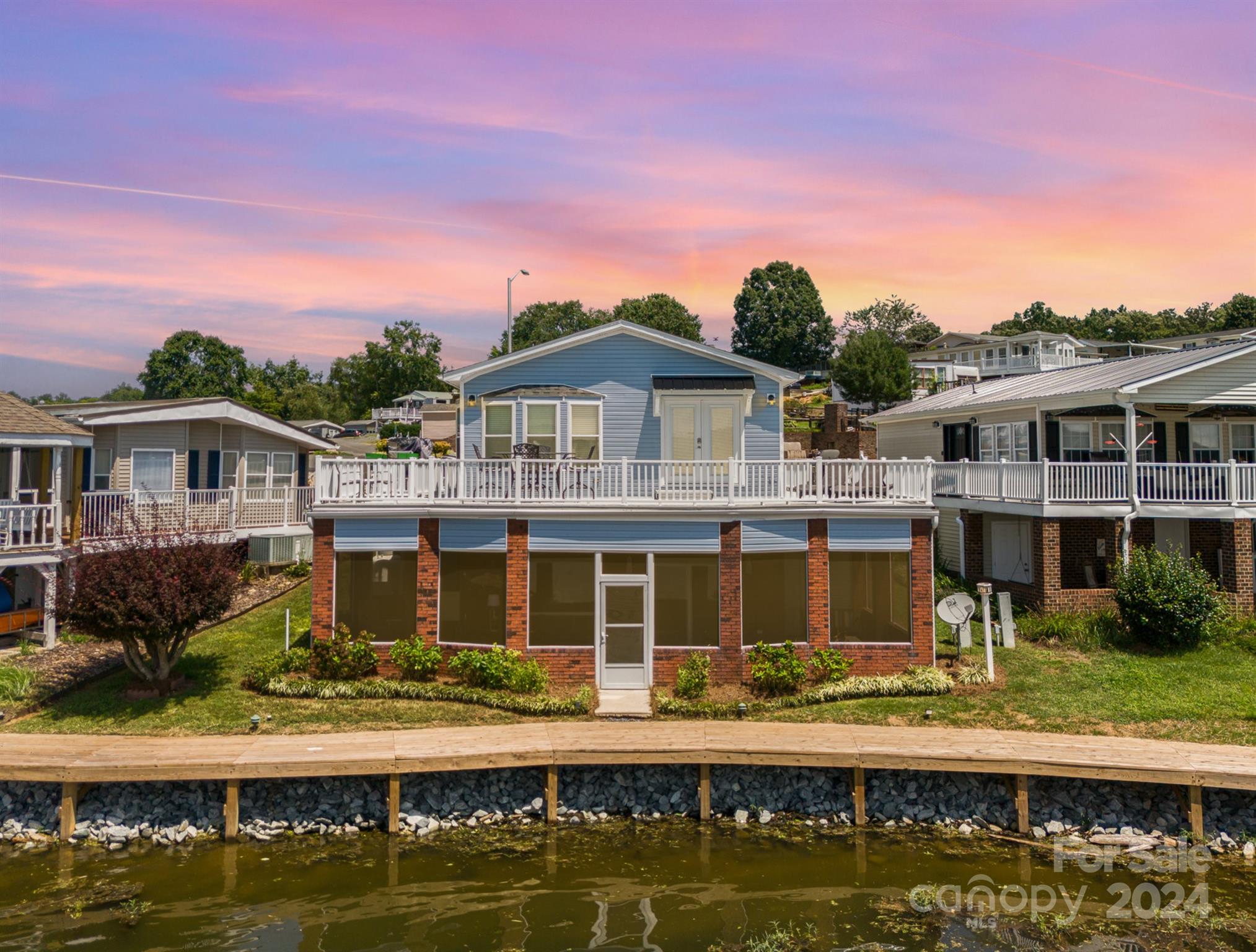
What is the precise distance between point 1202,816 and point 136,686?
18.2 meters

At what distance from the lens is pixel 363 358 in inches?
2901

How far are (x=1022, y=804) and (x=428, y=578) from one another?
36.7ft

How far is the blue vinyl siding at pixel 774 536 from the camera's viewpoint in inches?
690

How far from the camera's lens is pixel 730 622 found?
1727cm

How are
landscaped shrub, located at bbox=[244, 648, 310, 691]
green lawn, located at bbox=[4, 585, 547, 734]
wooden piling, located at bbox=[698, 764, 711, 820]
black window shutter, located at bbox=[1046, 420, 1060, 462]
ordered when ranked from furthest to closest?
black window shutter, located at bbox=[1046, 420, 1060, 462], landscaped shrub, located at bbox=[244, 648, 310, 691], green lawn, located at bbox=[4, 585, 547, 734], wooden piling, located at bbox=[698, 764, 711, 820]

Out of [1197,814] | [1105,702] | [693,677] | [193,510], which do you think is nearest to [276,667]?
[193,510]

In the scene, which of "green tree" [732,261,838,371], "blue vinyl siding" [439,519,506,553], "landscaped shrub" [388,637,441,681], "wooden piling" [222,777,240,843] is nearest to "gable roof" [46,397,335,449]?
"blue vinyl siding" [439,519,506,553]

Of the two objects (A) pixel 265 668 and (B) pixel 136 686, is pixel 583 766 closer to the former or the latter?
(A) pixel 265 668

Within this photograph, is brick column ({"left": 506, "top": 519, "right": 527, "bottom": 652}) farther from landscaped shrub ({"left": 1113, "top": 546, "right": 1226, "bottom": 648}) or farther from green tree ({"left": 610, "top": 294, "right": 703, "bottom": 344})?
green tree ({"left": 610, "top": 294, "right": 703, "bottom": 344})

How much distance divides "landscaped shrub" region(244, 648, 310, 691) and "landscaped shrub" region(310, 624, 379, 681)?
0.78 feet

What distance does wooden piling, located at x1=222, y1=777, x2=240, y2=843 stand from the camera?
43.6 ft

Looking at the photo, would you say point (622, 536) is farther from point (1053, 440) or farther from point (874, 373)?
point (874, 373)

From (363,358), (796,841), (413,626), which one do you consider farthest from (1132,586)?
(363,358)

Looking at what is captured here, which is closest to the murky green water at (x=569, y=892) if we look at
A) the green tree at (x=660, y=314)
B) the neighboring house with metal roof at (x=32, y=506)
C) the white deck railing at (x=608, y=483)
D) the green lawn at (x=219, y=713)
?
the green lawn at (x=219, y=713)
